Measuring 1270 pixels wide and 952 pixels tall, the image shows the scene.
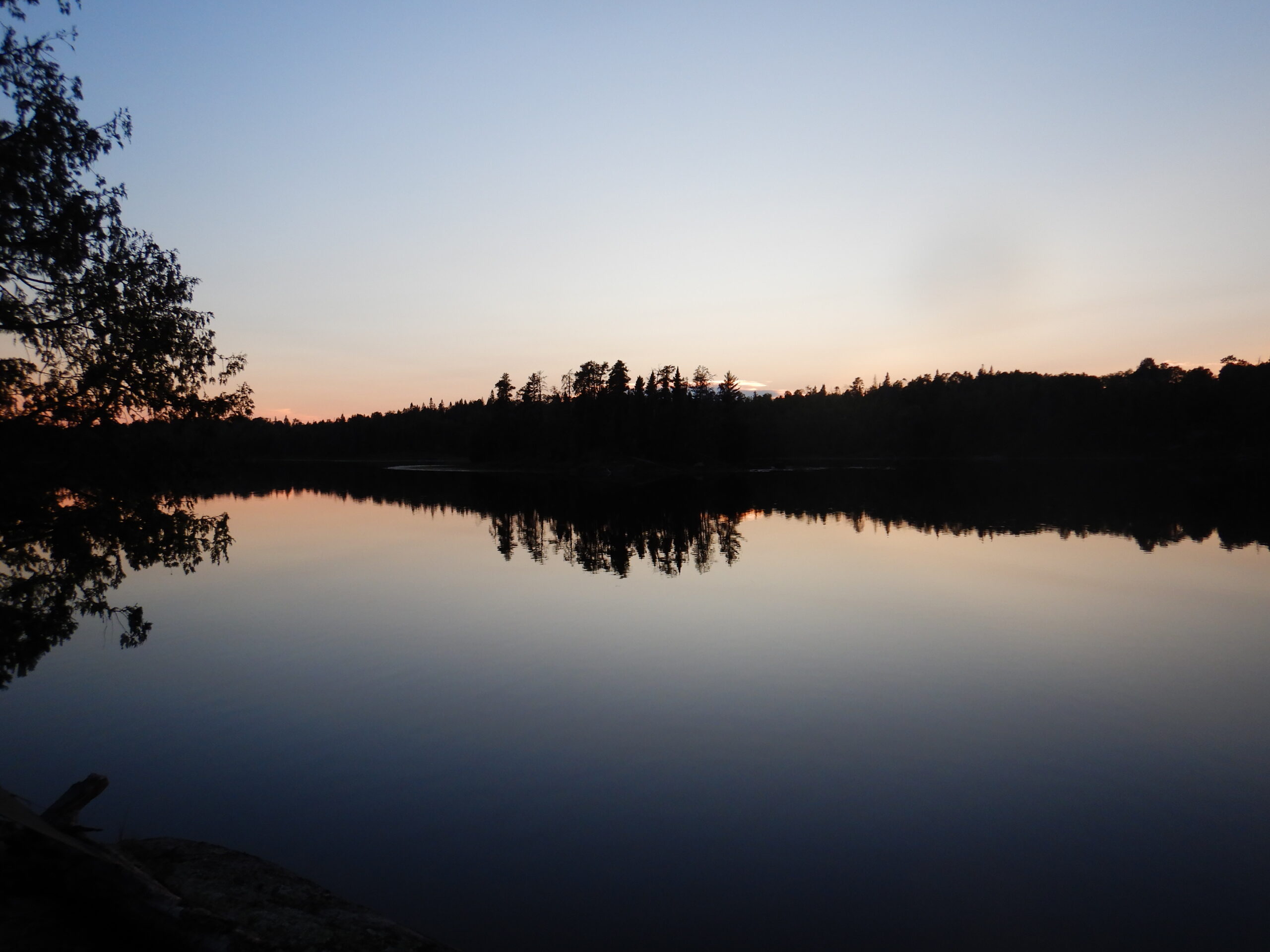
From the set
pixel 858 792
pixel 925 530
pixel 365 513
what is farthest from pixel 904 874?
pixel 365 513

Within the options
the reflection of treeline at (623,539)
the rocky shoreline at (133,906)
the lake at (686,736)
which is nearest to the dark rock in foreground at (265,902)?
the rocky shoreline at (133,906)

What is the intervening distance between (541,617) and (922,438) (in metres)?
173

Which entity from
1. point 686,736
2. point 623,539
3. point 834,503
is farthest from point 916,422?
point 686,736

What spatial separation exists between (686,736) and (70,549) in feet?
47.8

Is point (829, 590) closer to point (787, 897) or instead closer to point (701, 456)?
point (787, 897)

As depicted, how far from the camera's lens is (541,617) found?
21.8 metres

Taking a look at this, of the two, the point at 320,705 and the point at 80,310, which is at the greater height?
the point at 80,310

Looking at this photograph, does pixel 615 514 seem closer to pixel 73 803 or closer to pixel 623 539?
pixel 623 539

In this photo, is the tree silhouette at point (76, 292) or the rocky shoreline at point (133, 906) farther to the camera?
the tree silhouette at point (76, 292)

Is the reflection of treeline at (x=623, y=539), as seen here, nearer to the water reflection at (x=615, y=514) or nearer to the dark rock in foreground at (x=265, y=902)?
the water reflection at (x=615, y=514)

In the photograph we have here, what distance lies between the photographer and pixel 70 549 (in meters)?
17.3

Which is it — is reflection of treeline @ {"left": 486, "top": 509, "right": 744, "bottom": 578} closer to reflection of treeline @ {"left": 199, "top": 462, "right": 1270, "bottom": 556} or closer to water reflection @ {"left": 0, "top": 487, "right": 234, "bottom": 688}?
reflection of treeline @ {"left": 199, "top": 462, "right": 1270, "bottom": 556}

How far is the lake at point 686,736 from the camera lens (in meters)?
7.95

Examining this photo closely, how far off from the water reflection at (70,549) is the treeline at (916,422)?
100108 mm
